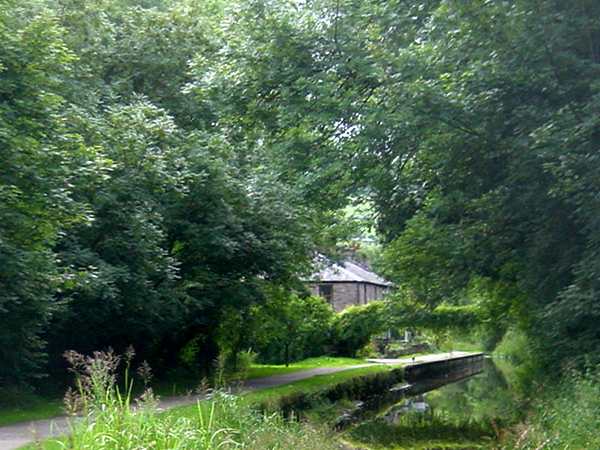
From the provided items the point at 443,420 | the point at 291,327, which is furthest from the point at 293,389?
the point at 291,327

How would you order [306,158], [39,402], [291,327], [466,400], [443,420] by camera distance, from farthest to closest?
[291,327], [466,400], [443,420], [39,402], [306,158]

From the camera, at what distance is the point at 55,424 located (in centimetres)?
1184

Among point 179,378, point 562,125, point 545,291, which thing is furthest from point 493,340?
point 562,125

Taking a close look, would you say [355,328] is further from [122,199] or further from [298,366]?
[122,199]

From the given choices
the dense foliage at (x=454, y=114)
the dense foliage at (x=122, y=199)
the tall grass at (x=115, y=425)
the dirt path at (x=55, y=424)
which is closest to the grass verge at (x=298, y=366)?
the dirt path at (x=55, y=424)

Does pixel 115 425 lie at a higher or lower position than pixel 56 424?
lower

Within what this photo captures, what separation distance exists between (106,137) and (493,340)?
40689mm

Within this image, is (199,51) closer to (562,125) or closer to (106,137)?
(106,137)

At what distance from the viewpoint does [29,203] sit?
16.2 meters

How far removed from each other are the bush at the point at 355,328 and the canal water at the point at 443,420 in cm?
388

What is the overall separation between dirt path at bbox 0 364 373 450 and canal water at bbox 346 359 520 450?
121 inches

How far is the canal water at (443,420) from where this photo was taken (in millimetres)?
20984

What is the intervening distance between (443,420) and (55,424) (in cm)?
1652

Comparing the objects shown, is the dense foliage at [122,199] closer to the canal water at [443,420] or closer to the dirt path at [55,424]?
the dirt path at [55,424]
